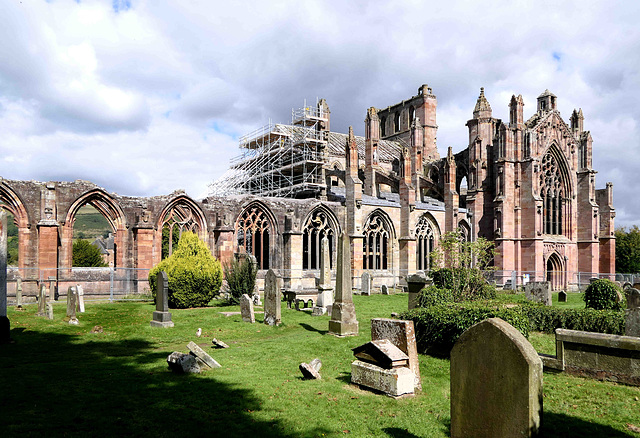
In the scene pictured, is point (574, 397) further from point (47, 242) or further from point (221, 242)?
point (47, 242)

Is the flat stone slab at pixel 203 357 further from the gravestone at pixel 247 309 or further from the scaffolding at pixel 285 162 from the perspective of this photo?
the scaffolding at pixel 285 162

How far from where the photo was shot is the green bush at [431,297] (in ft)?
38.2

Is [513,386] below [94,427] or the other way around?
the other way around

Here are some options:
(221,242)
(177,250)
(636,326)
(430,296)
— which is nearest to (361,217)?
(221,242)

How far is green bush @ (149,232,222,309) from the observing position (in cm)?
1645

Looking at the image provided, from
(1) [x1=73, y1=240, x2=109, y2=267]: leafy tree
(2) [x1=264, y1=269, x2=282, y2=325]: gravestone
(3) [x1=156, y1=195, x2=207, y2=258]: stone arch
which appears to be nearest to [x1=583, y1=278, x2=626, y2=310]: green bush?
(2) [x1=264, y1=269, x2=282, y2=325]: gravestone

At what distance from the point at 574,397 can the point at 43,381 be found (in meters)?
8.11

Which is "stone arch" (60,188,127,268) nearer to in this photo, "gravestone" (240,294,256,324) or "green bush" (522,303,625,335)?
"gravestone" (240,294,256,324)

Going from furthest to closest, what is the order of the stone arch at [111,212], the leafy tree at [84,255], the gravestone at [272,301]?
the leafy tree at [84,255], the stone arch at [111,212], the gravestone at [272,301]

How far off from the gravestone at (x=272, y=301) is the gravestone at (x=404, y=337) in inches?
231

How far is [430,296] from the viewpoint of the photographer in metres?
11.7

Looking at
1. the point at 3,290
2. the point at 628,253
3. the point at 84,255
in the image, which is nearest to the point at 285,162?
the point at 84,255

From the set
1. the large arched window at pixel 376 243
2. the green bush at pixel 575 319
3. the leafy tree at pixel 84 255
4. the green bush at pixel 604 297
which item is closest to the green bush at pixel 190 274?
the green bush at pixel 575 319

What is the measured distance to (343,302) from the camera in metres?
11.3
